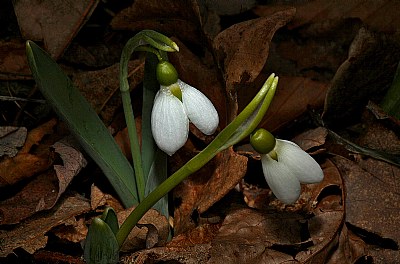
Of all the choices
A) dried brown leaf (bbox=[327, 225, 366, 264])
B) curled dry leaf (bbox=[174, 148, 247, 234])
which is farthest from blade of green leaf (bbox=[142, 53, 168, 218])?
dried brown leaf (bbox=[327, 225, 366, 264])

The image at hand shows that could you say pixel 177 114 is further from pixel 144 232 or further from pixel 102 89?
pixel 102 89

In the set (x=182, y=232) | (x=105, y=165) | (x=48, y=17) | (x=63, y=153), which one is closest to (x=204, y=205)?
(x=182, y=232)

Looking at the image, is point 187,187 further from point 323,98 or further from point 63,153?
point 323,98

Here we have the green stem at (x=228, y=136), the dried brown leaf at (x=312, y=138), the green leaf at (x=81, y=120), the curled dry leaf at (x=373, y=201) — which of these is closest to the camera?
the green stem at (x=228, y=136)

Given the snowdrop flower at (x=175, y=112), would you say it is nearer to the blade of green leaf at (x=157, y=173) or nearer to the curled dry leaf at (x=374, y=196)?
the blade of green leaf at (x=157, y=173)

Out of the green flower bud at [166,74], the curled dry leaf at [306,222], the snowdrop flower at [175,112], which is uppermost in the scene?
the green flower bud at [166,74]

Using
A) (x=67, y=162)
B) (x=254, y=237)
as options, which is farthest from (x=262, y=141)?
(x=67, y=162)

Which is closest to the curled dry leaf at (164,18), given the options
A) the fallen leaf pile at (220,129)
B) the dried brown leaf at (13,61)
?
the fallen leaf pile at (220,129)
